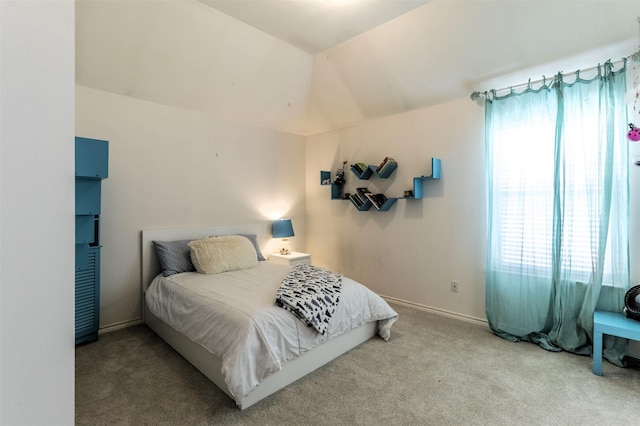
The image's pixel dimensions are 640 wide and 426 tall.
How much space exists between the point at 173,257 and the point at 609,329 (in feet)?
12.3

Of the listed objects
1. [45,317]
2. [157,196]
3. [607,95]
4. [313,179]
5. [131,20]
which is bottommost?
[45,317]

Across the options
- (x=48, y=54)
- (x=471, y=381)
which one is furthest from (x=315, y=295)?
(x=48, y=54)

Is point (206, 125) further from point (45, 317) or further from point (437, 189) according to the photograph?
point (45, 317)

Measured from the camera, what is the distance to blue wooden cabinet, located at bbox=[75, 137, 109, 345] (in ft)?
8.21

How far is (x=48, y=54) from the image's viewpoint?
0.54m

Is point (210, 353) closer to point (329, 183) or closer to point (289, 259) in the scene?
point (289, 259)

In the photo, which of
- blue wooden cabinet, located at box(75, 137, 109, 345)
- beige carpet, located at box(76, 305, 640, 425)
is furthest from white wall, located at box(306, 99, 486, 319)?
blue wooden cabinet, located at box(75, 137, 109, 345)

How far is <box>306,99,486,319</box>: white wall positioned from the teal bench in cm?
99

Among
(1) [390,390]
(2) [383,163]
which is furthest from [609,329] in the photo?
(2) [383,163]

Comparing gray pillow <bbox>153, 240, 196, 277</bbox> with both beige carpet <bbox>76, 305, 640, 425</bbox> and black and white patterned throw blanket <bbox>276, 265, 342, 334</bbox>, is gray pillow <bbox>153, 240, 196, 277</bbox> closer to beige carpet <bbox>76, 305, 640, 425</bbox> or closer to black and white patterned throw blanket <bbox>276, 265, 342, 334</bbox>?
beige carpet <bbox>76, 305, 640, 425</bbox>

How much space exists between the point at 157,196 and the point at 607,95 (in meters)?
4.22

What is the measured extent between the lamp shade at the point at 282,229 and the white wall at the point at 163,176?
0.60ft

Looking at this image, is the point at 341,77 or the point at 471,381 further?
the point at 341,77

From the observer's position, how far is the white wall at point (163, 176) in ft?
10.1
